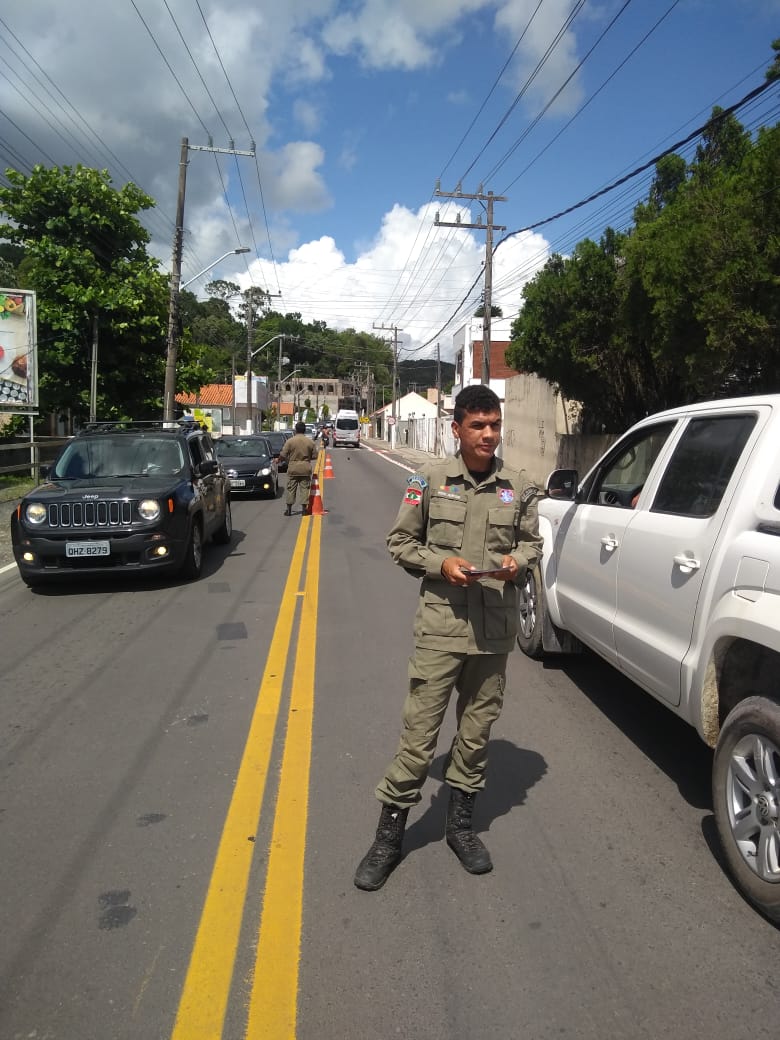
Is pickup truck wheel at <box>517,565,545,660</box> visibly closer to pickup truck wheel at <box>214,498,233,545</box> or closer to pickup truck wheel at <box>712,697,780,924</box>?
pickup truck wheel at <box>712,697,780,924</box>

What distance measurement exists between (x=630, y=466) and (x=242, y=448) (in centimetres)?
1680

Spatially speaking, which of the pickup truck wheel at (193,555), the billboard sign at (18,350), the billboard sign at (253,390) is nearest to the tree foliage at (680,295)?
the pickup truck wheel at (193,555)

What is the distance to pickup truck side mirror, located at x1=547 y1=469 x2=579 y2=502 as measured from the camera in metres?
5.64

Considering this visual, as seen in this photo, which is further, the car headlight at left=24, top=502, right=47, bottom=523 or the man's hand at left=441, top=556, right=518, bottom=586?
the car headlight at left=24, top=502, right=47, bottom=523

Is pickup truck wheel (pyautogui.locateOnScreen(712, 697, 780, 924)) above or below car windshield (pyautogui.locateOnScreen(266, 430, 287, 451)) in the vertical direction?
below

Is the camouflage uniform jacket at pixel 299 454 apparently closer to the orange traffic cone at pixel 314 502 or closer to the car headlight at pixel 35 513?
the orange traffic cone at pixel 314 502

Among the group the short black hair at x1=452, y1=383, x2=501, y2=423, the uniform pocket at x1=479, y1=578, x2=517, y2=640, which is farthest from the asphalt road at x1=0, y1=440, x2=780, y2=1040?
the short black hair at x1=452, y1=383, x2=501, y2=423

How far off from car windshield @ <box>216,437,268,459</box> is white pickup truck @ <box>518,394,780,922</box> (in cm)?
1625

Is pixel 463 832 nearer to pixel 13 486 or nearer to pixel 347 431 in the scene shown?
pixel 13 486

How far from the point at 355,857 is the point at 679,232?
10.8 m

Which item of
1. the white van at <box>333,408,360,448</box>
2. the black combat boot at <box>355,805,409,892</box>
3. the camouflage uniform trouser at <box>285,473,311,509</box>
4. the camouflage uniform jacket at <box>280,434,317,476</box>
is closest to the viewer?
the black combat boot at <box>355,805,409,892</box>

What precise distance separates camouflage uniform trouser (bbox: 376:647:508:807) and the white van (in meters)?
61.4

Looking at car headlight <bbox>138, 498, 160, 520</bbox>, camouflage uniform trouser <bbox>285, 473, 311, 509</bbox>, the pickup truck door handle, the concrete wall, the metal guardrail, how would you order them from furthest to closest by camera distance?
the concrete wall
the metal guardrail
camouflage uniform trouser <bbox>285, 473, 311, 509</bbox>
car headlight <bbox>138, 498, 160, 520</bbox>
the pickup truck door handle

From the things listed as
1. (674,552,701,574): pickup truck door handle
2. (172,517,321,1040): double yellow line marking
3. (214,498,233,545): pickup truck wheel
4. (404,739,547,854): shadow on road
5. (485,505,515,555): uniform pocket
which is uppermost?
(485,505,515,555): uniform pocket
